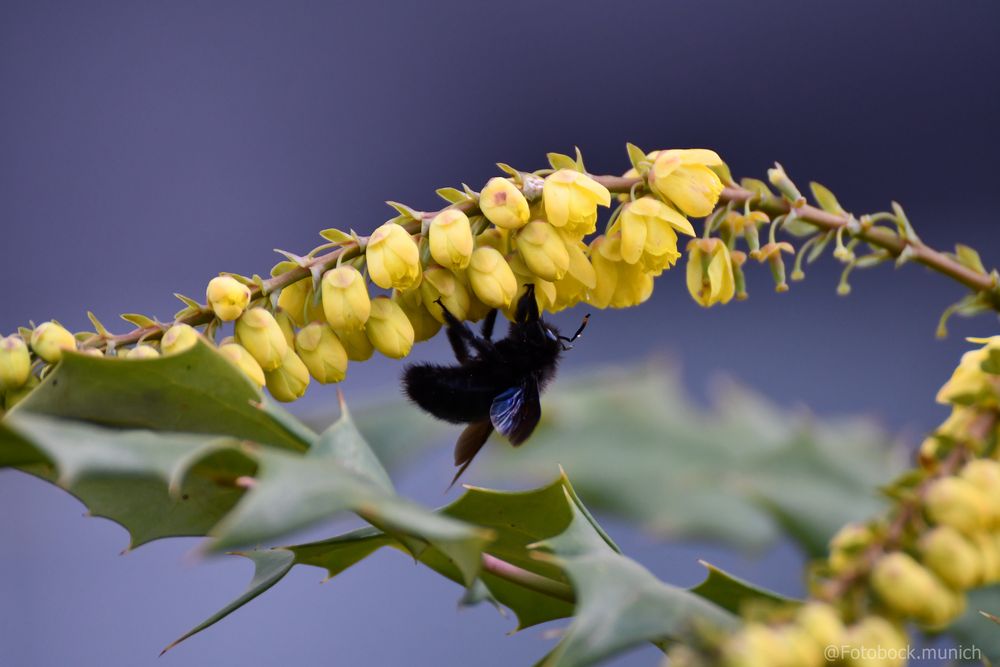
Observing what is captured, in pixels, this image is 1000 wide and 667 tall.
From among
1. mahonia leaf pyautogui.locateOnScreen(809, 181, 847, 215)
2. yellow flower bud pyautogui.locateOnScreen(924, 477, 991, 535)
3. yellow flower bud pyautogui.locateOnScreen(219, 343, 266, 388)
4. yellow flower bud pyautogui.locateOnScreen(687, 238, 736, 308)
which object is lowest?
yellow flower bud pyautogui.locateOnScreen(924, 477, 991, 535)

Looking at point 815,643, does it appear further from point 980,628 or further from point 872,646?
point 980,628

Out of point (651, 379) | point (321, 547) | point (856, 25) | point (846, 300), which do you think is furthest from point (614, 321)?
point (321, 547)

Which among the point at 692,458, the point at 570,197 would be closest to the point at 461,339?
the point at 570,197

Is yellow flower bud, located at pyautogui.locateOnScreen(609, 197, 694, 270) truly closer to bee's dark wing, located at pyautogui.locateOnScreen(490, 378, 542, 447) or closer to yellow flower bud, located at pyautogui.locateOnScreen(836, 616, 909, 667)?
bee's dark wing, located at pyautogui.locateOnScreen(490, 378, 542, 447)

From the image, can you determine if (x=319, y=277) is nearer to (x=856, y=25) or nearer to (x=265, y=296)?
(x=265, y=296)

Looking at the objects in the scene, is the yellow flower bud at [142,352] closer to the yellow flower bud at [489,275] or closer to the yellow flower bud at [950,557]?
the yellow flower bud at [489,275]

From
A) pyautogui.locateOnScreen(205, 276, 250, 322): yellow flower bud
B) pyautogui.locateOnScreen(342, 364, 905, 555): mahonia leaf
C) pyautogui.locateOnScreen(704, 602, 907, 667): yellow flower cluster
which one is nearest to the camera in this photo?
pyautogui.locateOnScreen(704, 602, 907, 667): yellow flower cluster

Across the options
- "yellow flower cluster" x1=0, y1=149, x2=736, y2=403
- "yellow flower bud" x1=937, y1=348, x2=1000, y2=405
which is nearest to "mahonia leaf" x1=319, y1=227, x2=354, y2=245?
"yellow flower cluster" x1=0, y1=149, x2=736, y2=403
